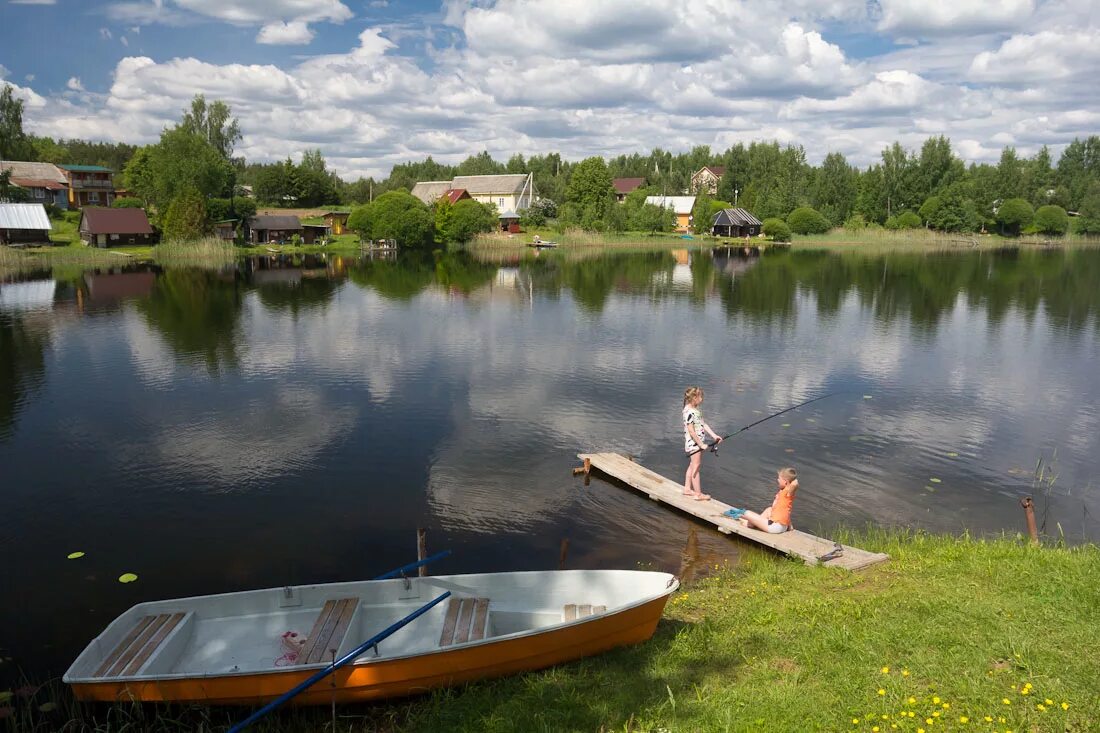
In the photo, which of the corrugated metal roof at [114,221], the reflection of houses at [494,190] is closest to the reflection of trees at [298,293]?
the corrugated metal roof at [114,221]

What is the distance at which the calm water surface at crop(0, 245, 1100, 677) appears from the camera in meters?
13.6

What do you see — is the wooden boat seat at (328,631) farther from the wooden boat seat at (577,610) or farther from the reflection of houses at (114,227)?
the reflection of houses at (114,227)

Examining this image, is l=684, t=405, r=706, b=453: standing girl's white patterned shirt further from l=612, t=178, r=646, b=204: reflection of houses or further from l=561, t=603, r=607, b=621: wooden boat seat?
l=612, t=178, r=646, b=204: reflection of houses

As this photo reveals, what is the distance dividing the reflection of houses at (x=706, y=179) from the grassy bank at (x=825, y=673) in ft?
438

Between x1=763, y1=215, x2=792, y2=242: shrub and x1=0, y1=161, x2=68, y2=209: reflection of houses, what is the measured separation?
308ft

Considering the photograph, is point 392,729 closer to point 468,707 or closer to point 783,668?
point 468,707

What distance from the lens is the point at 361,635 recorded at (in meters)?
9.55

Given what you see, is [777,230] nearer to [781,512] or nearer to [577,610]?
[781,512]

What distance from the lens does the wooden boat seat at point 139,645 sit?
8.52 meters

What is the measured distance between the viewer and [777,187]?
119 metres

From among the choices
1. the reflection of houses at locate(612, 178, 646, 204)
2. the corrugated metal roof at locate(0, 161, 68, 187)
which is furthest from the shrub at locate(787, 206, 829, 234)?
the corrugated metal roof at locate(0, 161, 68, 187)

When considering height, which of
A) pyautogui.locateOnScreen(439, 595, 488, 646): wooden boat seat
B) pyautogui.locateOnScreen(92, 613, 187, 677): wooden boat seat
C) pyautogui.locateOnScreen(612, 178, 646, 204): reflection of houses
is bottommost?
pyautogui.locateOnScreen(92, 613, 187, 677): wooden boat seat

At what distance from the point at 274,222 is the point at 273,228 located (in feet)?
2.77

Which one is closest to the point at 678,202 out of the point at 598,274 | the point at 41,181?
the point at 598,274
